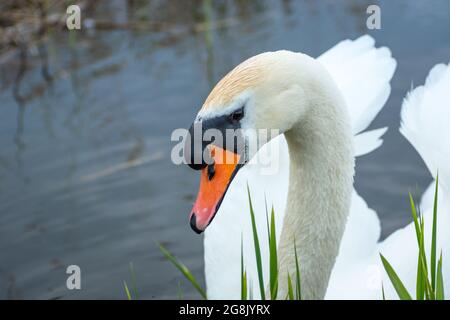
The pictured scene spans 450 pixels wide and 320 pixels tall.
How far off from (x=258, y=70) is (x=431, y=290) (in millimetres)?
1026

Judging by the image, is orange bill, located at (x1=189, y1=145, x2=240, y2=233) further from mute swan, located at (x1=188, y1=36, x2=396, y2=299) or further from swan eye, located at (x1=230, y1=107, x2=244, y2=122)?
swan eye, located at (x1=230, y1=107, x2=244, y2=122)

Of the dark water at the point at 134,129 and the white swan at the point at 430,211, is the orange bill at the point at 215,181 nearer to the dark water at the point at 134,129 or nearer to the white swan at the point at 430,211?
the white swan at the point at 430,211

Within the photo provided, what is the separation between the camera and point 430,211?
4.36 meters

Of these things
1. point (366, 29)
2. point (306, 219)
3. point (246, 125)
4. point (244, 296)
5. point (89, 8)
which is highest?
point (89, 8)

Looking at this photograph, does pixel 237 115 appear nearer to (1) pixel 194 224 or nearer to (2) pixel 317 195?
(1) pixel 194 224

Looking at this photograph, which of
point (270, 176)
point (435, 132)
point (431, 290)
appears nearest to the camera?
point (431, 290)

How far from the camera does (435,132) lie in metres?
4.07

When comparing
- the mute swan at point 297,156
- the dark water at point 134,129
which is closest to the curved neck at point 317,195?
the mute swan at point 297,156

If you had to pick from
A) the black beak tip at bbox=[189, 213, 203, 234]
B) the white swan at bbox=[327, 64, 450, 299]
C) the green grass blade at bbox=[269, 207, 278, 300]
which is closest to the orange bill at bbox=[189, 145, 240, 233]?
the black beak tip at bbox=[189, 213, 203, 234]

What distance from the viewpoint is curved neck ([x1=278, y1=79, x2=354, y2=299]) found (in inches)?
133

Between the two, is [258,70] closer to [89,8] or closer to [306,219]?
[306,219]

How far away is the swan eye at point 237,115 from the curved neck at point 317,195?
14.4 inches

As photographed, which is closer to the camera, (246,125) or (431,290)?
(431,290)

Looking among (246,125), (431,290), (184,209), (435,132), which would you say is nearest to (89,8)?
(184,209)
